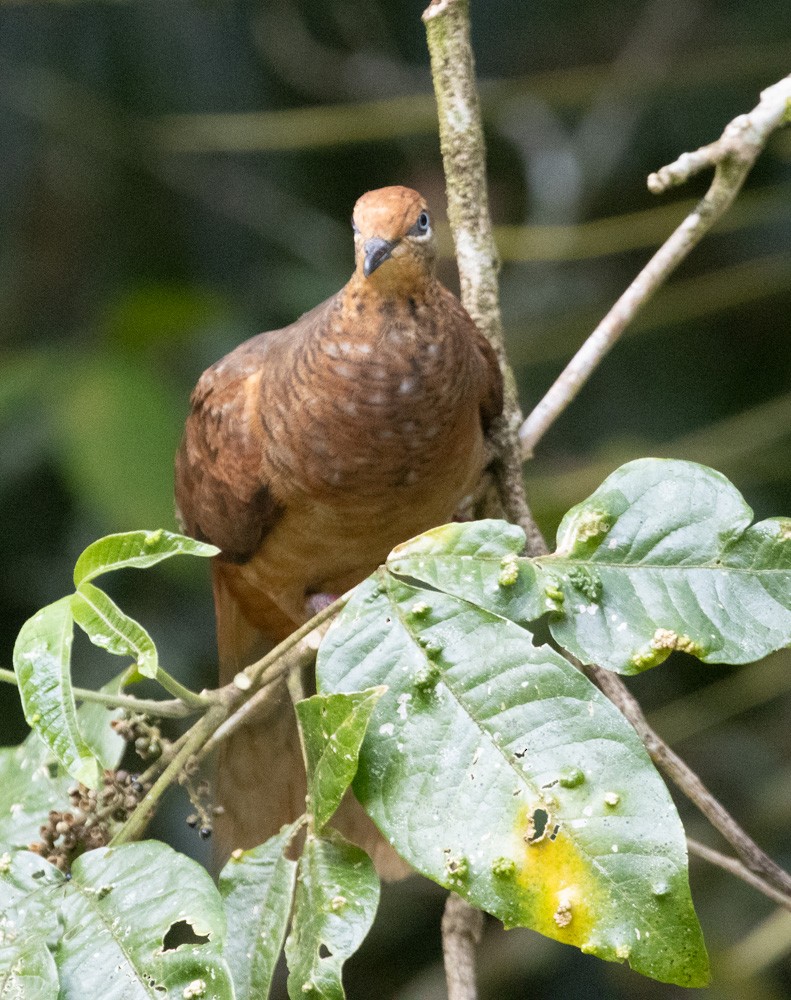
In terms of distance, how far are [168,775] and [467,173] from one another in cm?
108

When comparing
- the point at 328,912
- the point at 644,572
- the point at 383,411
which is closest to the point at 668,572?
the point at 644,572

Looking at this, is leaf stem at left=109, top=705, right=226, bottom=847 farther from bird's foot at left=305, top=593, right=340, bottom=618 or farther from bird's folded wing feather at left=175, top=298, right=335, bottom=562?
bird's foot at left=305, top=593, right=340, bottom=618

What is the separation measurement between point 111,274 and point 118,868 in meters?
2.88

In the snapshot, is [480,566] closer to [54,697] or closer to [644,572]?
[644,572]

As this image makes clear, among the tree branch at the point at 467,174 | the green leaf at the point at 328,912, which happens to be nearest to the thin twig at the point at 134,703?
the green leaf at the point at 328,912

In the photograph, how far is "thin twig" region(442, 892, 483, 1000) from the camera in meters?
1.54

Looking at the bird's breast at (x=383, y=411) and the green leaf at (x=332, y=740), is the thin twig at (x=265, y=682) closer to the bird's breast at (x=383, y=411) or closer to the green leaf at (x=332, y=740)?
the green leaf at (x=332, y=740)

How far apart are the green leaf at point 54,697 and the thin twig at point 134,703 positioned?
34mm

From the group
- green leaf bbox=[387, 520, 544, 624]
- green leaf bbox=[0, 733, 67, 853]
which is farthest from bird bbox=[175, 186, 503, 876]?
green leaf bbox=[387, 520, 544, 624]

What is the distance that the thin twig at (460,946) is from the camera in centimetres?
154

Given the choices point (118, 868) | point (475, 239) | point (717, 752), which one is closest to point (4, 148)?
point (475, 239)

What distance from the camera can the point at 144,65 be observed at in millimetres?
3756

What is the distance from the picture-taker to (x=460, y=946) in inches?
64.1

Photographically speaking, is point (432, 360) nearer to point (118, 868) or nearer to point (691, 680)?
point (118, 868)
